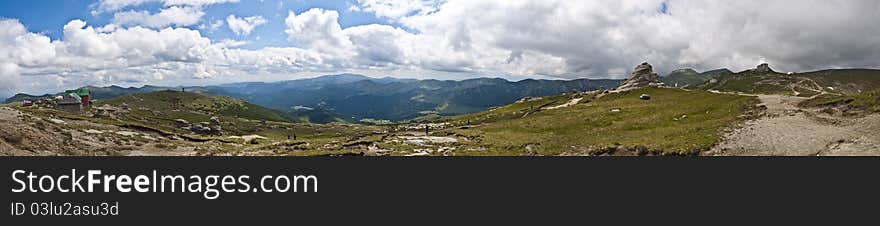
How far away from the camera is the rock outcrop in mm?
177875

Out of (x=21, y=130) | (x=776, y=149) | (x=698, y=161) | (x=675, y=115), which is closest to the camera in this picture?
(x=698, y=161)

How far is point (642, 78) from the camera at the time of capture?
182 meters

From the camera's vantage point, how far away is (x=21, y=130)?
152 ft

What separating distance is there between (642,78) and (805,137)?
149 metres

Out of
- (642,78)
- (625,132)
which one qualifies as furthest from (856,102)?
(642,78)

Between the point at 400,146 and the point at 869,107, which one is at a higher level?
the point at 869,107

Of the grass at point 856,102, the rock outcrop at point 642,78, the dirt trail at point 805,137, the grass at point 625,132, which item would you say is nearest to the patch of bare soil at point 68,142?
the grass at point 625,132

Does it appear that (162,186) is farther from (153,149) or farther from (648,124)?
(648,124)

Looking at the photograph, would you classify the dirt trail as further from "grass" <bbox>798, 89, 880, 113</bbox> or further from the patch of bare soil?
the patch of bare soil

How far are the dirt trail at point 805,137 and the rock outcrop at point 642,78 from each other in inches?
5102

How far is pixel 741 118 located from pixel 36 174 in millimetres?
67567

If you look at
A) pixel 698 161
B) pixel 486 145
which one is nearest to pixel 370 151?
pixel 486 145

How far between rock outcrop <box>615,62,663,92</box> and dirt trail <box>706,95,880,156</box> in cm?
12958

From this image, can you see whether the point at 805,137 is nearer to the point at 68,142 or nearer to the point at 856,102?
the point at 856,102
